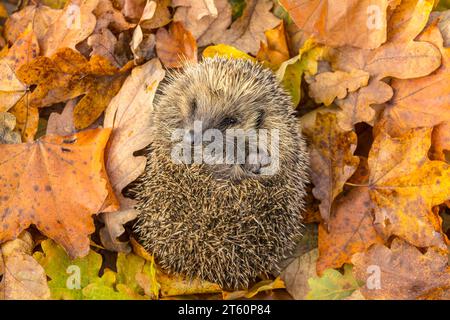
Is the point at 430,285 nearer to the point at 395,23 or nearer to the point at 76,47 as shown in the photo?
the point at 395,23

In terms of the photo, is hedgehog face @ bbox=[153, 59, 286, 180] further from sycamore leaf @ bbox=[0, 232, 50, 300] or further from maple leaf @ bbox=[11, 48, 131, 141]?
sycamore leaf @ bbox=[0, 232, 50, 300]

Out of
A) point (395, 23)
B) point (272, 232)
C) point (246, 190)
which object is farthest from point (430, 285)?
point (395, 23)

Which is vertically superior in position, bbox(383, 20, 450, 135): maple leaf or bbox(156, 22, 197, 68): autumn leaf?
bbox(156, 22, 197, 68): autumn leaf

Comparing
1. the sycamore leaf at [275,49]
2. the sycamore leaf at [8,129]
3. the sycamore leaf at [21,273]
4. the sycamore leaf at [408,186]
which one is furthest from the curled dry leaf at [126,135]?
the sycamore leaf at [408,186]

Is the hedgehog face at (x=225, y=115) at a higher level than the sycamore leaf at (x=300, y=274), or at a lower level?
higher

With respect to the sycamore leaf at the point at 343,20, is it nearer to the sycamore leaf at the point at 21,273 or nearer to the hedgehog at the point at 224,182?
the hedgehog at the point at 224,182

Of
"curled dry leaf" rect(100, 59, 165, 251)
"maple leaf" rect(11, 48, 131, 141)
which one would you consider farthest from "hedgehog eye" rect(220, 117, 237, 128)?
"maple leaf" rect(11, 48, 131, 141)

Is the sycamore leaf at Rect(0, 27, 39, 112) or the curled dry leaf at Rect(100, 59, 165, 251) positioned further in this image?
the sycamore leaf at Rect(0, 27, 39, 112)
